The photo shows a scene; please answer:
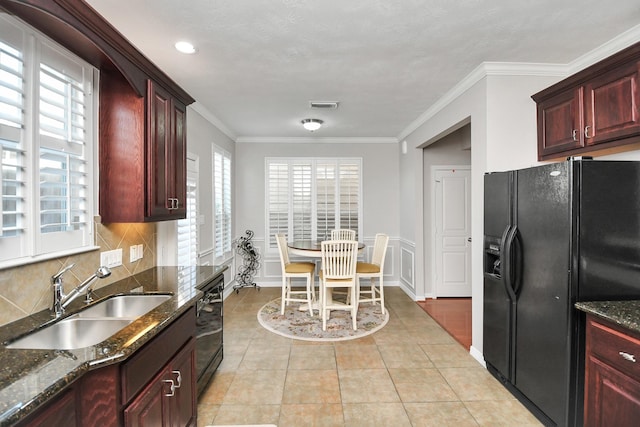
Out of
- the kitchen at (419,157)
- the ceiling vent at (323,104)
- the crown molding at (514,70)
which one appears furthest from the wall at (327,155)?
the crown molding at (514,70)

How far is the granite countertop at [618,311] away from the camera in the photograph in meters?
1.58

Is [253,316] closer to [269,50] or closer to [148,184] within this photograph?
[148,184]

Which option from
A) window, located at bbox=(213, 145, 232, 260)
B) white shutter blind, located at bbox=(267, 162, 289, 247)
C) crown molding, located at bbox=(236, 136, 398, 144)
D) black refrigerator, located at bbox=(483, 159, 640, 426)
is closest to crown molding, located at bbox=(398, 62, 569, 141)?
black refrigerator, located at bbox=(483, 159, 640, 426)

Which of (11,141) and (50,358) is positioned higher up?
(11,141)

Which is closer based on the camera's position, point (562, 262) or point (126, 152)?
point (562, 262)

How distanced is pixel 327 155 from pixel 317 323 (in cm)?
301

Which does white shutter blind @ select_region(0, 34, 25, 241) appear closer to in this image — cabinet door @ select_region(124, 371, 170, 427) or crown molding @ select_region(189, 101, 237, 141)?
cabinet door @ select_region(124, 371, 170, 427)

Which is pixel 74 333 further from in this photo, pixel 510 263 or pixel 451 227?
pixel 451 227

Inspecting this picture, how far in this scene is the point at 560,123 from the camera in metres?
2.56

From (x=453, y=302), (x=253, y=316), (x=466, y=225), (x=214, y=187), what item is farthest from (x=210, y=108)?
(x=453, y=302)

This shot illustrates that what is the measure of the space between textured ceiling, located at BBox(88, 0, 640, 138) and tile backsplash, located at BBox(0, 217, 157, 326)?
54.9 inches

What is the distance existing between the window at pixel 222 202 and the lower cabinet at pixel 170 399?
2.79 metres

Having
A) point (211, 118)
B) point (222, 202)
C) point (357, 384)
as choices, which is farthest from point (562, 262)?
point (222, 202)

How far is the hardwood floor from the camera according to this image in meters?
3.72
